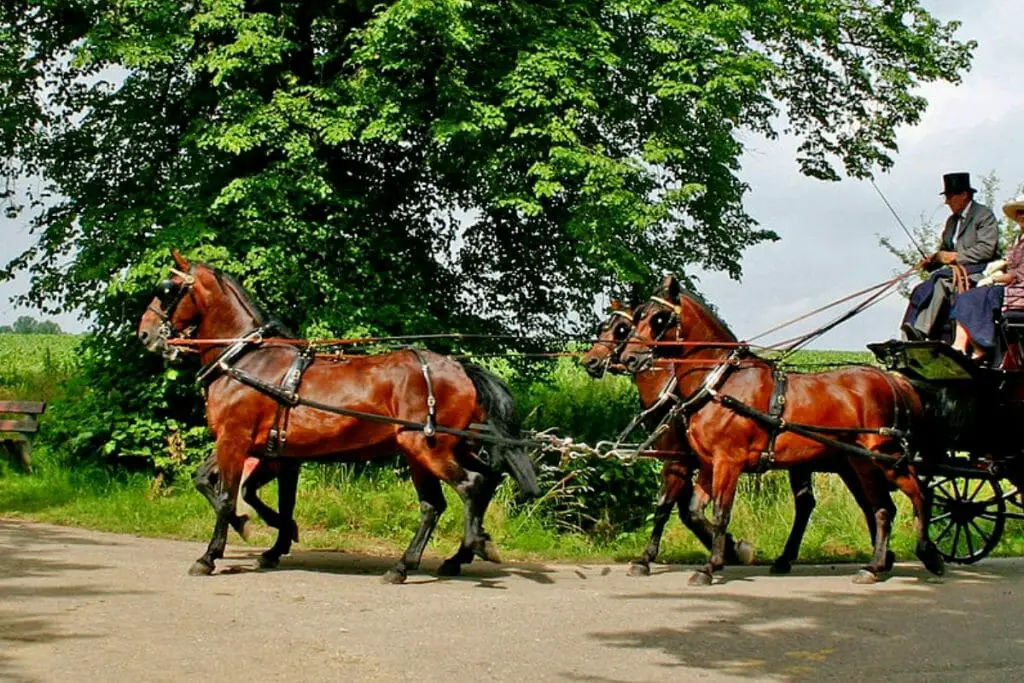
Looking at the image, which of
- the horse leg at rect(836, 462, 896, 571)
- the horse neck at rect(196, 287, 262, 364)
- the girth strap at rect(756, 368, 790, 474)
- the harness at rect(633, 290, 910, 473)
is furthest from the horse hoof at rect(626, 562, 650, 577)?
the horse neck at rect(196, 287, 262, 364)

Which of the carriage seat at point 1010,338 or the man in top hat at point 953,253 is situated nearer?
the carriage seat at point 1010,338

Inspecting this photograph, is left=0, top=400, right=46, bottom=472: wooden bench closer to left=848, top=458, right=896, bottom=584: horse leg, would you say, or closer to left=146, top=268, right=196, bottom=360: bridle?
left=146, top=268, right=196, bottom=360: bridle

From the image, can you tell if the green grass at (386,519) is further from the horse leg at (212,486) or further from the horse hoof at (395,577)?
the horse hoof at (395,577)

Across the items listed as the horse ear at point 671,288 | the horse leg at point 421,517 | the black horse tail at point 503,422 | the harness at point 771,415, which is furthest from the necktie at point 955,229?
the horse leg at point 421,517

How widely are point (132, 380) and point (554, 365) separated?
5.90m

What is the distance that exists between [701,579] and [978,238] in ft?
13.4

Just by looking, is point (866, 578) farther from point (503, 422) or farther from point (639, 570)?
point (503, 422)

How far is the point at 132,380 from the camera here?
18.2 m

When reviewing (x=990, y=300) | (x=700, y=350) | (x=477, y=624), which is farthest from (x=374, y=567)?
(x=990, y=300)

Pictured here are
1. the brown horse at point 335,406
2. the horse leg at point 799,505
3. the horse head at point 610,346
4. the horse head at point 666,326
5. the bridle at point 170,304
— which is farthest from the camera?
the horse leg at point 799,505

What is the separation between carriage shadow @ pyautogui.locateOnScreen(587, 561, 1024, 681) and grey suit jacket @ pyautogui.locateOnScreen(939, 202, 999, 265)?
2.91 m

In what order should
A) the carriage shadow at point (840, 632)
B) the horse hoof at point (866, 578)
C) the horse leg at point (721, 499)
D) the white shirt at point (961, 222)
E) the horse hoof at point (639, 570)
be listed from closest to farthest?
1. the carriage shadow at point (840, 632)
2. the horse leg at point (721, 499)
3. the horse hoof at point (866, 578)
4. the horse hoof at point (639, 570)
5. the white shirt at point (961, 222)

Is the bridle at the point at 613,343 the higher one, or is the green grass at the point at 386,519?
the bridle at the point at 613,343

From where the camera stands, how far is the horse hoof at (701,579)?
36.1ft
